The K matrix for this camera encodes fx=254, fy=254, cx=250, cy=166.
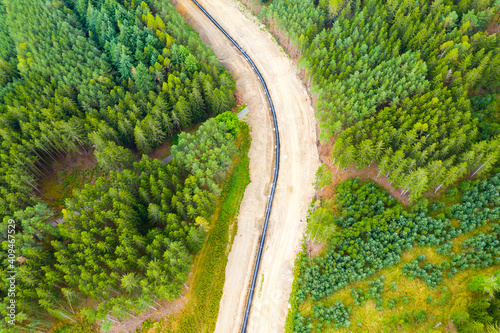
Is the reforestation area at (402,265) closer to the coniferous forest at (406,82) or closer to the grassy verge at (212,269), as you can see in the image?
the coniferous forest at (406,82)

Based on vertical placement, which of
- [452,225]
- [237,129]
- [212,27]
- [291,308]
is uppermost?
[212,27]

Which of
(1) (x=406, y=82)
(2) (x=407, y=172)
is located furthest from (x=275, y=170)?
(1) (x=406, y=82)

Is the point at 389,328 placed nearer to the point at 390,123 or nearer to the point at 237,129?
the point at 390,123

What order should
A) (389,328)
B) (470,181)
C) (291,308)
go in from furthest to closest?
(470,181) → (291,308) → (389,328)

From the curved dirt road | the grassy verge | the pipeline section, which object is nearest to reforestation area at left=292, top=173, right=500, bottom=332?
the curved dirt road

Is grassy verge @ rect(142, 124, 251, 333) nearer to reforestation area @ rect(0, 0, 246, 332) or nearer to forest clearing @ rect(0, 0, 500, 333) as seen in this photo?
forest clearing @ rect(0, 0, 500, 333)

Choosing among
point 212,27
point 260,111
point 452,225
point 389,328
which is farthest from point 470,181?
point 212,27
